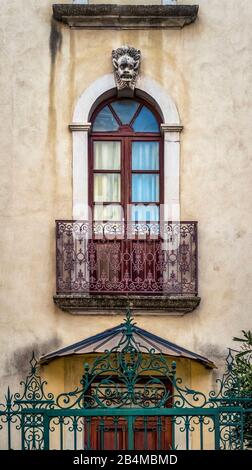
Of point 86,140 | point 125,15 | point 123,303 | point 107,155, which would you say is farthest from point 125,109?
point 123,303

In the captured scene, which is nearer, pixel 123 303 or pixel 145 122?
pixel 123 303

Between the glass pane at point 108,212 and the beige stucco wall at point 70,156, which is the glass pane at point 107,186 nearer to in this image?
the glass pane at point 108,212

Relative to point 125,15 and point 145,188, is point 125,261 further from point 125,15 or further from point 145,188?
point 125,15

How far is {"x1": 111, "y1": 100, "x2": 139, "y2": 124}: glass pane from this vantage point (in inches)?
760

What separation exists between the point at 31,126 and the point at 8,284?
2.35 m

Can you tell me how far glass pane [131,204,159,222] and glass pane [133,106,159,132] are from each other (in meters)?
1.16

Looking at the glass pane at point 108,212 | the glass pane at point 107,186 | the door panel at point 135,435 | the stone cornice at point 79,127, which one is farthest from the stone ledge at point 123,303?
the stone cornice at point 79,127

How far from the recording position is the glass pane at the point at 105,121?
19.3 m

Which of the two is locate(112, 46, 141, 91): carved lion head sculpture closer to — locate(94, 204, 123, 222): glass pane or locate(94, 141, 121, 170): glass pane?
locate(94, 141, 121, 170): glass pane

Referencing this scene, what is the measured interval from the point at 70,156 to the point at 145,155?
1197 millimetres

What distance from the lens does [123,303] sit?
18406 millimetres

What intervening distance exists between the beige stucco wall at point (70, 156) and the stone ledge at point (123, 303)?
0.45 ft

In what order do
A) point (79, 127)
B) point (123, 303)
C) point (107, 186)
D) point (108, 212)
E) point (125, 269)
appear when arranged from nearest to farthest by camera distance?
point (123, 303) → point (125, 269) → point (79, 127) → point (108, 212) → point (107, 186)

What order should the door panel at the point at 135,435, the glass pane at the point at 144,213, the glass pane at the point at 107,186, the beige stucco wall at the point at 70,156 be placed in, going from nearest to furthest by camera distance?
the door panel at the point at 135,435 < the beige stucco wall at the point at 70,156 < the glass pane at the point at 144,213 < the glass pane at the point at 107,186
